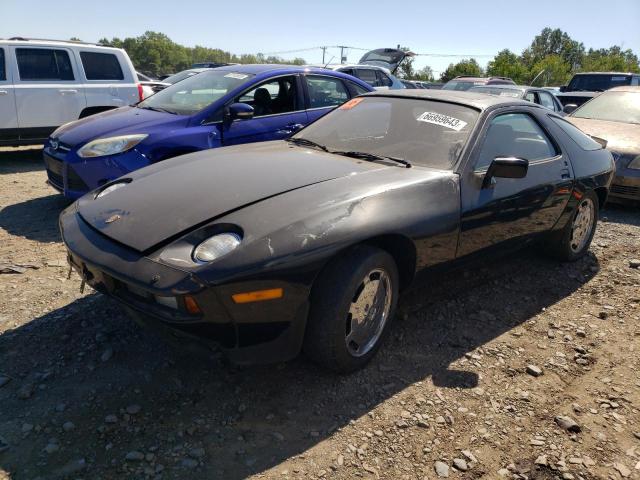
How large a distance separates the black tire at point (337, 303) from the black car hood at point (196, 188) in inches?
19.2

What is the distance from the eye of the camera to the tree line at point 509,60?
44.5 m

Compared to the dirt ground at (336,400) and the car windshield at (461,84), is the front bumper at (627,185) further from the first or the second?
the car windshield at (461,84)

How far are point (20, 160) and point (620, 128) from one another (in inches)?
344

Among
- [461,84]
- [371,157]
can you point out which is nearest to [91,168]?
[371,157]

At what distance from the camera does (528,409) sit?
2.45 m

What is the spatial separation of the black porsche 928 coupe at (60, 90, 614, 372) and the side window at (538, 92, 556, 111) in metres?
7.09

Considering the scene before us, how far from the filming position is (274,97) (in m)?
5.37

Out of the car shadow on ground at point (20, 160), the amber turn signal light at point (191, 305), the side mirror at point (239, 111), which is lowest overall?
the car shadow on ground at point (20, 160)

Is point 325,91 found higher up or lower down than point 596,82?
lower down

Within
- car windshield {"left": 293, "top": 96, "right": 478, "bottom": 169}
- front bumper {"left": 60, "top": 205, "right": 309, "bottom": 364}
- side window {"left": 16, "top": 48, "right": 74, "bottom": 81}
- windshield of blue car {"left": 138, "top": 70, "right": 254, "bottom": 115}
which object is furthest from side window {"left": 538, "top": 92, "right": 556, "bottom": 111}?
front bumper {"left": 60, "top": 205, "right": 309, "bottom": 364}

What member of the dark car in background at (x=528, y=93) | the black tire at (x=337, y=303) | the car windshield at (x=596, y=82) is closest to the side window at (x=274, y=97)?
the black tire at (x=337, y=303)

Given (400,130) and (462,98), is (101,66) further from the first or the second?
(462,98)

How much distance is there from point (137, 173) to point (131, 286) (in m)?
1.15

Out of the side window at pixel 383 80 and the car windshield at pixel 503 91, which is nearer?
the car windshield at pixel 503 91
